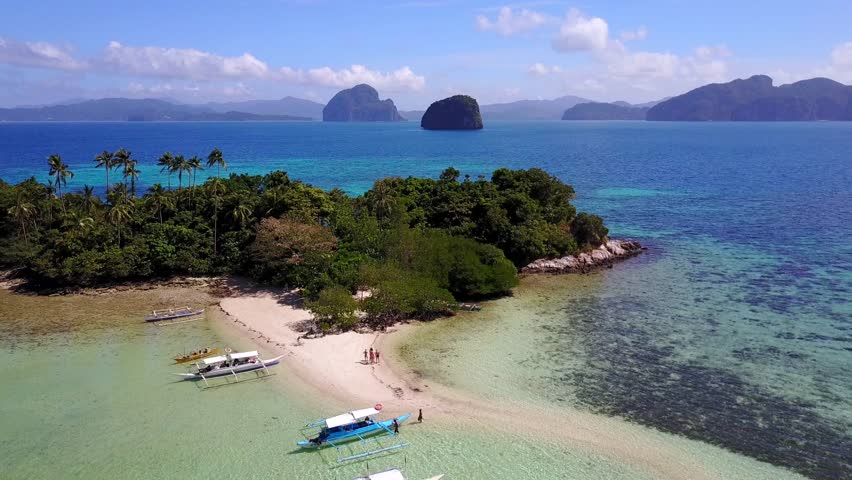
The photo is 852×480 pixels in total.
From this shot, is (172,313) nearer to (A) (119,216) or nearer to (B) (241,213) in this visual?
(B) (241,213)

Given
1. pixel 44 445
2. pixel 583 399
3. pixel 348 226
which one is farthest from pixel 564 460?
pixel 348 226

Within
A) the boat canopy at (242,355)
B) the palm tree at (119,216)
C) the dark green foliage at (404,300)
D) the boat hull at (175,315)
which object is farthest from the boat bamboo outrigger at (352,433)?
the palm tree at (119,216)

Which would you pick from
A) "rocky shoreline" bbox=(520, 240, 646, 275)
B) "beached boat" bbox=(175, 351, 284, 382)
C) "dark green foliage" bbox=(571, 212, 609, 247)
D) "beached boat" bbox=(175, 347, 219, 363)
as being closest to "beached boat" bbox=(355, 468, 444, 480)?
"beached boat" bbox=(175, 351, 284, 382)

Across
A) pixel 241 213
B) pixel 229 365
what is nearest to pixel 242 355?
pixel 229 365

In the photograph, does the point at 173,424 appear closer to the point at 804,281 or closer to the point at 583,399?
the point at 583,399

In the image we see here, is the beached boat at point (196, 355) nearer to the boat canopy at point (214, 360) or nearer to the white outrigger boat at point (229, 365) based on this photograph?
the white outrigger boat at point (229, 365)

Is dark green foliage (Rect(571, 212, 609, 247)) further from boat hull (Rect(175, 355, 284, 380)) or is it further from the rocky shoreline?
boat hull (Rect(175, 355, 284, 380))
